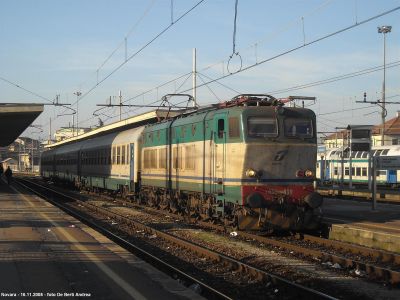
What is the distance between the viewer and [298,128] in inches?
569

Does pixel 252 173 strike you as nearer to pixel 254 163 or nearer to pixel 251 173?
pixel 251 173

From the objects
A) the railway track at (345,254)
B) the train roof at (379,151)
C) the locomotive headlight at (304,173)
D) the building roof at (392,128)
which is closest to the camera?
the railway track at (345,254)

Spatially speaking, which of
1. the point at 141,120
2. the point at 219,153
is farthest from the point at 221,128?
the point at 141,120

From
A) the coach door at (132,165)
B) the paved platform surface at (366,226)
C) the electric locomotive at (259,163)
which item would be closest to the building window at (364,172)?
the paved platform surface at (366,226)

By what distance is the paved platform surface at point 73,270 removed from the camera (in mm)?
7203

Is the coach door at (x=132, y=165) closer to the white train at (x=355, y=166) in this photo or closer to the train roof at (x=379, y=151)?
the train roof at (x=379, y=151)

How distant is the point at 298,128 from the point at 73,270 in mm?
7872

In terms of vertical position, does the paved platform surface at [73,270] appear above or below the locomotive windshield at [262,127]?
below

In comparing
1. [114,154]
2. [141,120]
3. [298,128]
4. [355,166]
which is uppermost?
[141,120]

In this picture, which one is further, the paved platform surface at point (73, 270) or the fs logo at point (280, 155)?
the fs logo at point (280, 155)

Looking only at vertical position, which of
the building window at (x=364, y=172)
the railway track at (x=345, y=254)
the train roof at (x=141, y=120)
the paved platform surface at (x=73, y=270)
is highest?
the train roof at (x=141, y=120)

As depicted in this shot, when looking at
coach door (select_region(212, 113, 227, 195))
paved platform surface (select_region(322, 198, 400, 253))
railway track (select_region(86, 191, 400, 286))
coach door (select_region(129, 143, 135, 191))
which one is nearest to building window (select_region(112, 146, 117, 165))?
coach door (select_region(129, 143, 135, 191))

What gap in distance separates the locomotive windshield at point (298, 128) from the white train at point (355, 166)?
2806 cm

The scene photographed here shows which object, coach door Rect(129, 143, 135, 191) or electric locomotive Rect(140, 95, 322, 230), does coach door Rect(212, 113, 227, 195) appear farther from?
coach door Rect(129, 143, 135, 191)
